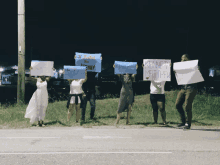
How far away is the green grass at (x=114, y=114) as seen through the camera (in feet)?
29.8

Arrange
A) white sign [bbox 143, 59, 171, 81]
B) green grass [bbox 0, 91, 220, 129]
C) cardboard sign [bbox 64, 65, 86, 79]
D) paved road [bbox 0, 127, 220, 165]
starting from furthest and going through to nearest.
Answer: green grass [bbox 0, 91, 220, 129], cardboard sign [bbox 64, 65, 86, 79], white sign [bbox 143, 59, 171, 81], paved road [bbox 0, 127, 220, 165]

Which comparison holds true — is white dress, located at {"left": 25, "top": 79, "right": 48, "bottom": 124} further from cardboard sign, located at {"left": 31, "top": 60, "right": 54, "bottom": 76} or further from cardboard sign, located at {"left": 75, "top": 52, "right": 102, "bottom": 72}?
cardboard sign, located at {"left": 75, "top": 52, "right": 102, "bottom": 72}

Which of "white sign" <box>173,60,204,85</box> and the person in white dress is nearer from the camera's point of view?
"white sign" <box>173,60,204,85</box>

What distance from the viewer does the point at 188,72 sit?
7672 mm

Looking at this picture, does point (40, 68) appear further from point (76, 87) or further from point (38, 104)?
point (76, 87)

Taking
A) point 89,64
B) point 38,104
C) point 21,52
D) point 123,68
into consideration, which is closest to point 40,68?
point 38,104

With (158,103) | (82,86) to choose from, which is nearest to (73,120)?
(82,86)

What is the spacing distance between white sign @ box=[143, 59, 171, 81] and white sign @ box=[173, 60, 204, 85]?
0.62m

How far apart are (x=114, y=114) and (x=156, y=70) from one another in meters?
3.07

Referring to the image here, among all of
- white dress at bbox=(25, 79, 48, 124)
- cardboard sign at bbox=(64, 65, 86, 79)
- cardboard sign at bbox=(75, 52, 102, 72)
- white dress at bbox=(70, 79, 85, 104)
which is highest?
cardboard sign at bbox=(75, 52, 102, 72)

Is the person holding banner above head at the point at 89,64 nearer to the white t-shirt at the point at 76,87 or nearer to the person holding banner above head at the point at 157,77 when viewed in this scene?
the white t-shirt at the point at 76,87

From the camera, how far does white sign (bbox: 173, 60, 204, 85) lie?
755 cm

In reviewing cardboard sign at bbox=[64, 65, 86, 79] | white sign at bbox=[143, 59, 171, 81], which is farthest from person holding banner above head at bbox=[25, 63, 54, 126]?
white sign at bbox=[143, 59, 171, 81]

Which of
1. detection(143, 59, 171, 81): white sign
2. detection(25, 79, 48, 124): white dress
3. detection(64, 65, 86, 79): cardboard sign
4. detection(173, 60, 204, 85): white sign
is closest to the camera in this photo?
detection(173, 60, 204, 85): white sign
